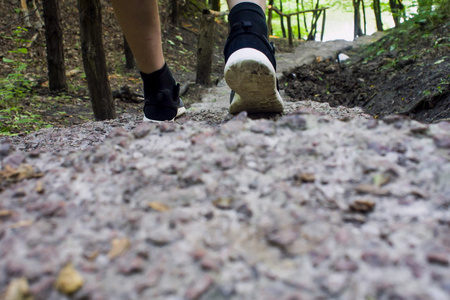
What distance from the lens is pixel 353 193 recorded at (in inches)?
31.8

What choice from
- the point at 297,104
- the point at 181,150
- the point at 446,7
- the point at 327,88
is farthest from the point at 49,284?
the point at 446,7

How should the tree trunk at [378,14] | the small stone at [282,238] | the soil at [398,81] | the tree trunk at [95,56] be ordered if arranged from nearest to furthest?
the small stone at [282,238] → the soil at [398,81] → the tree trunk at [95,56] → the tree trunk at [378,14]

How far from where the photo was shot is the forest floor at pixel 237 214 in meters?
0.58

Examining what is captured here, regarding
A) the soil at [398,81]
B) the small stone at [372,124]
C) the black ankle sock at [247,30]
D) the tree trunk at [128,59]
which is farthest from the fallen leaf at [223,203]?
the tree trunk at [128,59]

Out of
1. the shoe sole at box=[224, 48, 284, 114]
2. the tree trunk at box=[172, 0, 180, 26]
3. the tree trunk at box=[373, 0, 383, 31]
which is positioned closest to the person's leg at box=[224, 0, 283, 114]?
the shoe sole at box=[224, 48, 284, 114]

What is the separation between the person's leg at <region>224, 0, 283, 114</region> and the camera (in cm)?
173

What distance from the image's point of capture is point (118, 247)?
2.15 feet

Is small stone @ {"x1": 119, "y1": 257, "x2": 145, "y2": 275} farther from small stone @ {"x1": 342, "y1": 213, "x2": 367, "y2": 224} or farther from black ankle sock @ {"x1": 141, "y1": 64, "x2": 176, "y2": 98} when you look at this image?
black ankle sock @ {"x1": 141, "y1": 64, "x2": 176, "y2": 98}

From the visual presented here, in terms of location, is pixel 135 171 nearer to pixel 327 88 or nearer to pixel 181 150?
pixel 181 150

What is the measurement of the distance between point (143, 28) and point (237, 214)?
1.48 metres

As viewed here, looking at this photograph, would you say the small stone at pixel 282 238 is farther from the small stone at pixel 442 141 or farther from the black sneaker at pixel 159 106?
the black sneaker at pixel 159 106

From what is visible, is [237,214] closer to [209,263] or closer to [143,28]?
[209,263]

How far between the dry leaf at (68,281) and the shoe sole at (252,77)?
1.35 meters

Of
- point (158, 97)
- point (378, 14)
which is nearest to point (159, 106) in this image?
point (158, 97)
